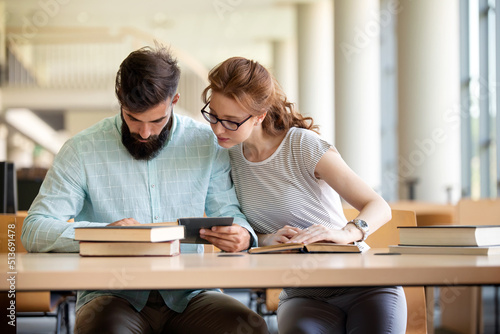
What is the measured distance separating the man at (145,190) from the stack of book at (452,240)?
40 cm

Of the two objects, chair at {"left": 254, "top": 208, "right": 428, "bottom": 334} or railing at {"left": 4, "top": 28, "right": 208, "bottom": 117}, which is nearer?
chair at {"left": 254, "top": 208, "right": 428, "bottom": 334}

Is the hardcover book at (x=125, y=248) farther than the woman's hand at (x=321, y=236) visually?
No

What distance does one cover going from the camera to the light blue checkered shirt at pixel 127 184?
1696 millimetres

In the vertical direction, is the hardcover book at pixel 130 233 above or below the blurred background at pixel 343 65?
below

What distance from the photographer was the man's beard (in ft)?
5.70

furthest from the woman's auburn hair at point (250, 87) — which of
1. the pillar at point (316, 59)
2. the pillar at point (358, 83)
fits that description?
the pillar at point (316, 59)

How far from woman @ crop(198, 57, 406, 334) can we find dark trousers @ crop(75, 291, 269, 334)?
12 centimetres

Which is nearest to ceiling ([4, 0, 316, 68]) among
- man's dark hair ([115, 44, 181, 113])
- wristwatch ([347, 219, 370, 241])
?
man's dark hair ([115, 44, 181, 113])

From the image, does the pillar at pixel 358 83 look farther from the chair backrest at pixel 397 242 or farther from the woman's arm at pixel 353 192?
the woman's arm at pixel 353 192

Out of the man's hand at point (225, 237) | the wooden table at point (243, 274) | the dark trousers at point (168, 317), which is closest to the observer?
the wooden table at point (243, 274)

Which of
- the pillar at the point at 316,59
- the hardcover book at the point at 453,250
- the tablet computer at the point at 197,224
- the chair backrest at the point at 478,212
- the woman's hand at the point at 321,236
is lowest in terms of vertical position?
the chair backrest at the point at 478,212

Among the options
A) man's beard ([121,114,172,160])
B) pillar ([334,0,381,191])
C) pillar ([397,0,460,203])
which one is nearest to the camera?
man's beard ([121,114,172,160])

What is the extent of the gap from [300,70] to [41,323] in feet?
22.6

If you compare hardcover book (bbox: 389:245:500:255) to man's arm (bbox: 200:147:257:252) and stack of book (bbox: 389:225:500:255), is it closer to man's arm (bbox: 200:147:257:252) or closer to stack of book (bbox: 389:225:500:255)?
stack of book (bbox: 389:225:500:255)
